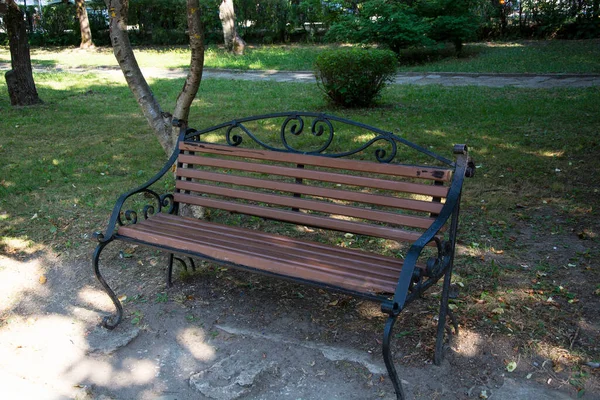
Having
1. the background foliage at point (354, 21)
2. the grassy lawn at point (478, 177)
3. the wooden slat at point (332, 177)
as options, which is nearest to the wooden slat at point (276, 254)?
the wooden slat at point (332, 177)

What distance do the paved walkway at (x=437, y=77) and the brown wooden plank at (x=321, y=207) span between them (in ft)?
27.1

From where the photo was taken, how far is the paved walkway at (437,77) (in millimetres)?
11024

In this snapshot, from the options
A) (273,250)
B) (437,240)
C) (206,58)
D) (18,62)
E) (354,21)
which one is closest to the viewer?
(437,240)

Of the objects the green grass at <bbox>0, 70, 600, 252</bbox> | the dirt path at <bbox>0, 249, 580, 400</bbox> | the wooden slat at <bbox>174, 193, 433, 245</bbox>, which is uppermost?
the wooden slat at <bbox>174, 193, 433, 245</bbox>

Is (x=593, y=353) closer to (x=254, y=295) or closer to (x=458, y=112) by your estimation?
(x=254, y=295)

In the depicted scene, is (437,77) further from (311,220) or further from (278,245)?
(278,245)

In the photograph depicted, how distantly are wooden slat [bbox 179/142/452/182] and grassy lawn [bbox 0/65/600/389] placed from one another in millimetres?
916

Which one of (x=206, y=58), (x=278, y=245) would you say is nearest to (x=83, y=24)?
(x=206, y=58)

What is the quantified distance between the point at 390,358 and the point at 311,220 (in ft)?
3.83

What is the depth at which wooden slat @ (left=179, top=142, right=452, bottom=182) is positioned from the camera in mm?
3172

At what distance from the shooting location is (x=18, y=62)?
9.87 meters

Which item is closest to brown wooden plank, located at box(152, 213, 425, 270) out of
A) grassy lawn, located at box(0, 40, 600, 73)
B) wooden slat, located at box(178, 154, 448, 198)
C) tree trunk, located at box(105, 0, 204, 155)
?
wooden slat, located at box(178, 154, 448, 198)

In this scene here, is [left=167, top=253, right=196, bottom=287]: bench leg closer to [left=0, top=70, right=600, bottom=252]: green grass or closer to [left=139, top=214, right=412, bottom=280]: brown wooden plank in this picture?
[left=139, top=214, right=412, bottom=280]: brown wooden plank

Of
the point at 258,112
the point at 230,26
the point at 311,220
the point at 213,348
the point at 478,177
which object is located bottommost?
the point at 213,348
